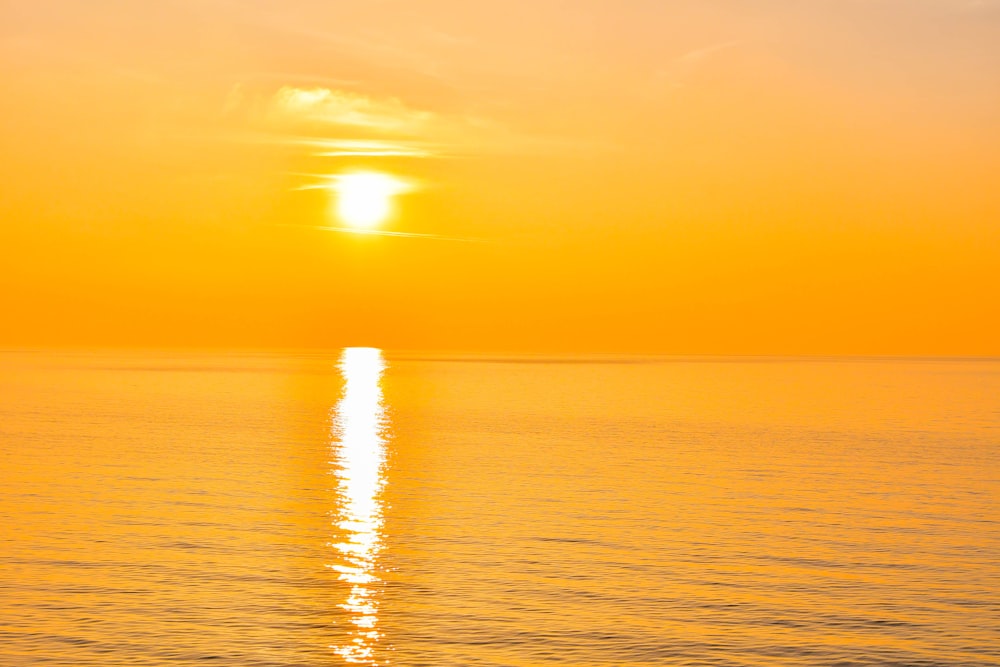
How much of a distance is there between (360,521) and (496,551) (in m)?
9.33

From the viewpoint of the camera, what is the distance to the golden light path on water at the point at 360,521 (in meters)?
27.7

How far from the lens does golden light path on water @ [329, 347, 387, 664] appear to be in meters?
27.7

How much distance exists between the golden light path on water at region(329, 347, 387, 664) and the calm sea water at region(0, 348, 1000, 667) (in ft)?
0.53

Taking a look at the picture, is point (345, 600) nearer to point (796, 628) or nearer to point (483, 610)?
point (483, 610)

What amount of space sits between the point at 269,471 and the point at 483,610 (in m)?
35.5

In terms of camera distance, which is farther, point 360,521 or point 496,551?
point 360,521

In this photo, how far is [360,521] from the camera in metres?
45.5

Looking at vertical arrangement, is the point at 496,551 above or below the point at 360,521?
below

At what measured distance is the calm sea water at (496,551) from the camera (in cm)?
2694

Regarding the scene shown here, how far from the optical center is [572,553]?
38.0 m

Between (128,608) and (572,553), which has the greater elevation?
(572,553)

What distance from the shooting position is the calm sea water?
2694 cm

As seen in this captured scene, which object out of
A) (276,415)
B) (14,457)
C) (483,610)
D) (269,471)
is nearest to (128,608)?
(483,610)

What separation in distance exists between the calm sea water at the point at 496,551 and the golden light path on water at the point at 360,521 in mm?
161
